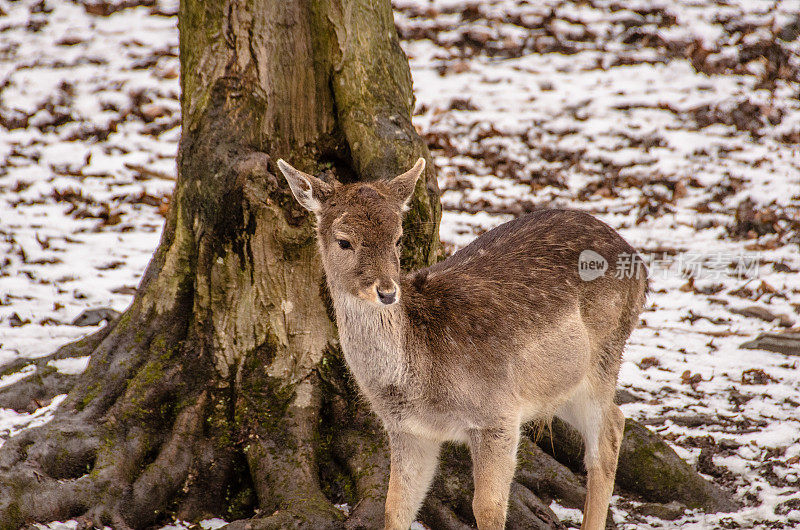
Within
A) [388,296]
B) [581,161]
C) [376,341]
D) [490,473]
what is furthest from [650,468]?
[581,161]

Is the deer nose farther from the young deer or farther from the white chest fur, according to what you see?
the white chest fur

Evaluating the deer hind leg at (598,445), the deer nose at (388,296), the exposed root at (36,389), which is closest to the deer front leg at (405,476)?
the deer nose at (388,296)

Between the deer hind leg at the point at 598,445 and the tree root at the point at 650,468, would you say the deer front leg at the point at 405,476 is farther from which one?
the tree root at the point at 650,468

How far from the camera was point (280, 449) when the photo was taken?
4.93 meters

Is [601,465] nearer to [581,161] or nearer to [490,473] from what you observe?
[490,473]

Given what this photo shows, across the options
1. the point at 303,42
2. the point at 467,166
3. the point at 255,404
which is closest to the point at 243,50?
the point at 303,42

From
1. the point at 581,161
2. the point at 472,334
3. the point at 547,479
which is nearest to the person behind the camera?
the point at 472,334

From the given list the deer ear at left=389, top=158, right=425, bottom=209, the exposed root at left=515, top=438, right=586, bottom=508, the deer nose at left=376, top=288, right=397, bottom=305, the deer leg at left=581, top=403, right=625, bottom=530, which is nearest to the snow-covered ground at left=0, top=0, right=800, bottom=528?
the exposed root at left=515, top=438, right=586, bottom=508

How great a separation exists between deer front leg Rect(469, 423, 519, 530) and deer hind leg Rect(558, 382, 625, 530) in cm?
97

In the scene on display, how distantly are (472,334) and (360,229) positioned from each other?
2.93 feet

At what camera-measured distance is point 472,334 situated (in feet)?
14.7

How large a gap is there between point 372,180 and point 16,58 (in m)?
9.79

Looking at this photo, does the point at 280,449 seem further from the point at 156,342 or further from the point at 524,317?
the point at 524,317

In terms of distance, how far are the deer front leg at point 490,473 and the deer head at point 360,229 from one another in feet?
3.21
